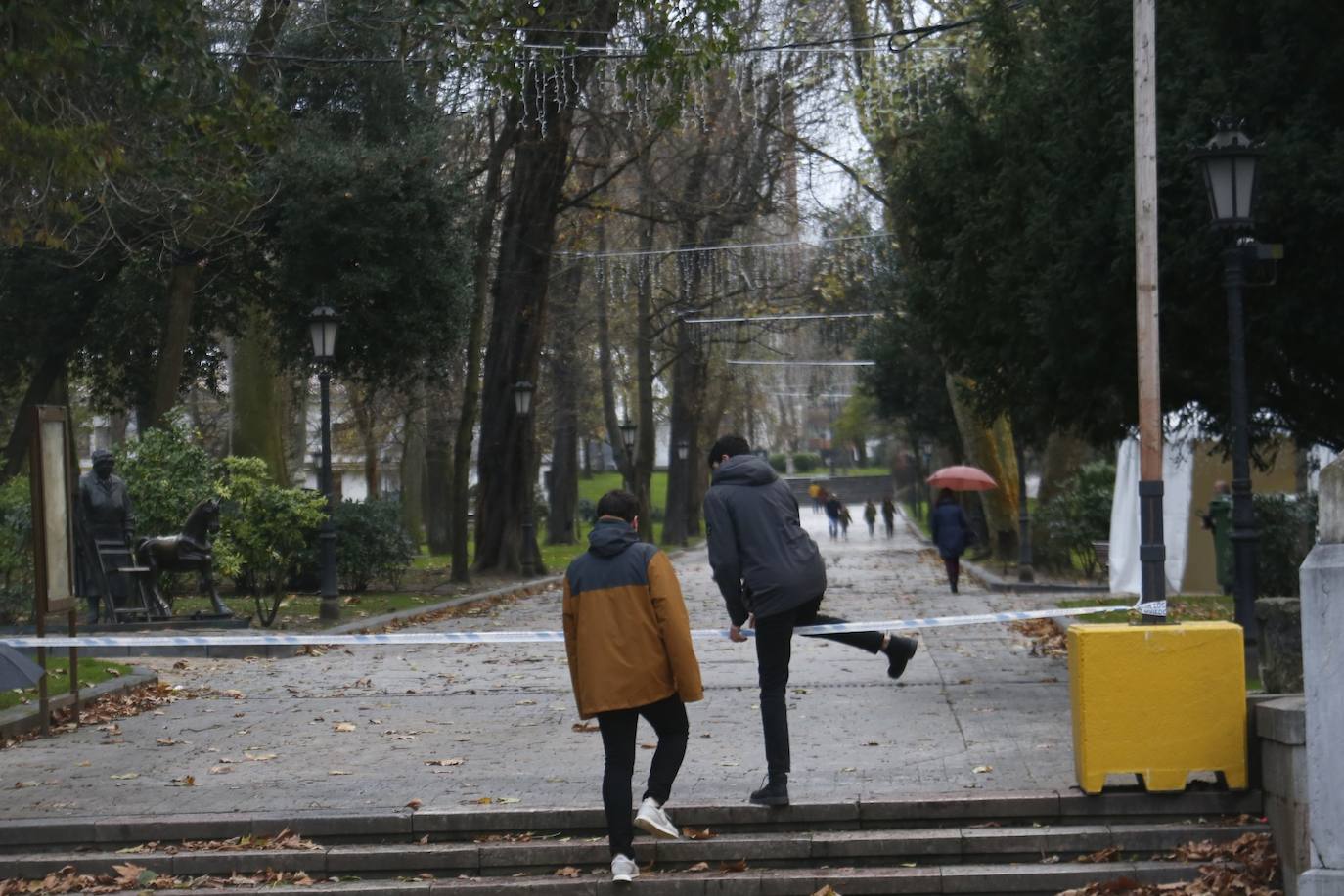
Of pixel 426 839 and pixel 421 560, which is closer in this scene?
pixel 426 839

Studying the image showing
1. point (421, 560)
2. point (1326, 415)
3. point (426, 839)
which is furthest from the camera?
point (421, 560)

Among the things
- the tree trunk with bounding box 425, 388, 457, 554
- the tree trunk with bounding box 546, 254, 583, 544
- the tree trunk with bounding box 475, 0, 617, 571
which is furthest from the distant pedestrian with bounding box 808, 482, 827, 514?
the tree trunk with bounding box 475, 0, 617, 571

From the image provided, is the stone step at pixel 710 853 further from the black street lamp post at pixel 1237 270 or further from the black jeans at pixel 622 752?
the black street lamp post at pixel 1237 270

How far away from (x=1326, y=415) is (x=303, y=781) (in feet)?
34.9

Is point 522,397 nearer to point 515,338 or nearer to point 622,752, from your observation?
point 515,338

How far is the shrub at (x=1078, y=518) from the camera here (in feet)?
97.3

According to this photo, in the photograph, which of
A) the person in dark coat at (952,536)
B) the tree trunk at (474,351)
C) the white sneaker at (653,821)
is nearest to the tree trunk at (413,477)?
the tree trunk at (474,351)

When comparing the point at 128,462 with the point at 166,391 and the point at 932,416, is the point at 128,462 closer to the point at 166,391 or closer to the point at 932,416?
the point at 166,391

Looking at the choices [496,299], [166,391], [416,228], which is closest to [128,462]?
[166,391]

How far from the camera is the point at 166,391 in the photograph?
2311 centimetres

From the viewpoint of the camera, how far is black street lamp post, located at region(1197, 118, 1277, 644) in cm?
1188

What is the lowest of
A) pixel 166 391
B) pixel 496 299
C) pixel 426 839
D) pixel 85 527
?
pixel 426 839

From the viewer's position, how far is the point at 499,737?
11.1 meters

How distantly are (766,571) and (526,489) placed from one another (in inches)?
950
